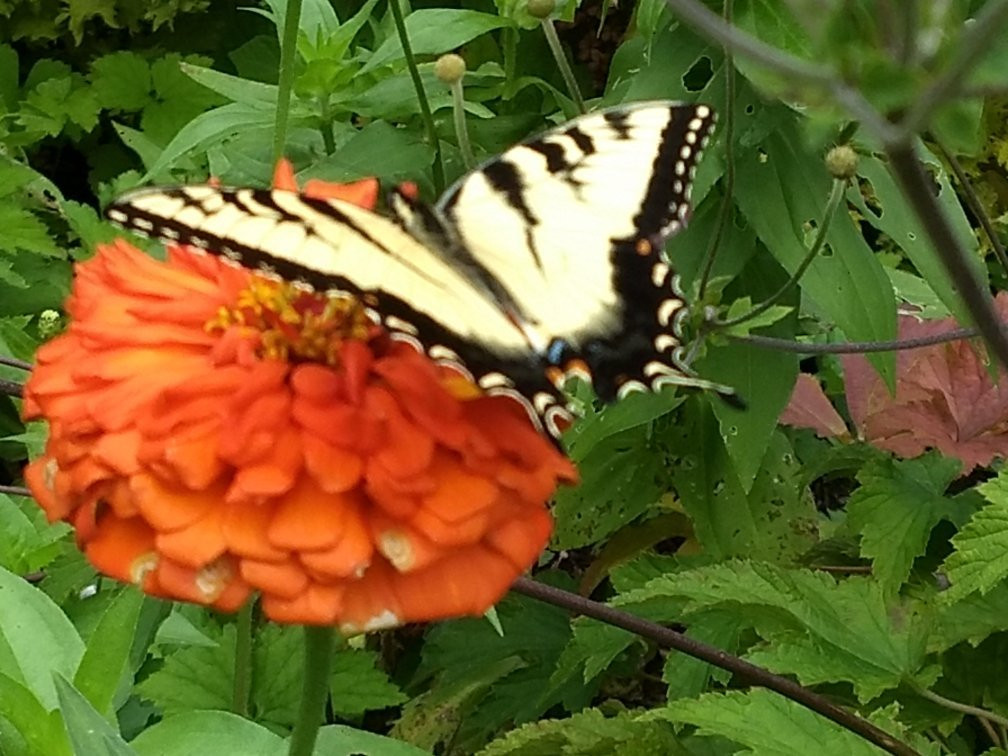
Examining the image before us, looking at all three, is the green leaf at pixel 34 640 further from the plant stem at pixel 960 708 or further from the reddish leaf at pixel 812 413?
the reddish leaf at pixel 812 413

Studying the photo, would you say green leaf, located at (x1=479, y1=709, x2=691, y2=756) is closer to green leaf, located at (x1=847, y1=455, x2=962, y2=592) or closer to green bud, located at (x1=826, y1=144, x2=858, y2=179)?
green leaf, located at (x1=847, y1=455, x2=962, y2=592)

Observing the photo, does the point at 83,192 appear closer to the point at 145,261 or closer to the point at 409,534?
the point at 145,261

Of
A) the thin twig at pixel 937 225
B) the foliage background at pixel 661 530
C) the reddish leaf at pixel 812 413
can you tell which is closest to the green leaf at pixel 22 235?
the foliage background at pixel 661 530

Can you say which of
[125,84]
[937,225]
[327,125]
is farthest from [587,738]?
[125,84]

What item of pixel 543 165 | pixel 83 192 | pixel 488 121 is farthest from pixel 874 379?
pixel 83 192

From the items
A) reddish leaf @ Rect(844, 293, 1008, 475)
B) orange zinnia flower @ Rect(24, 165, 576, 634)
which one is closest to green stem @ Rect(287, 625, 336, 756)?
orange zinnia flower @ Rect(24, 165, 576, 634)

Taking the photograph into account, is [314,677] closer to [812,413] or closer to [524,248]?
[524,248]
